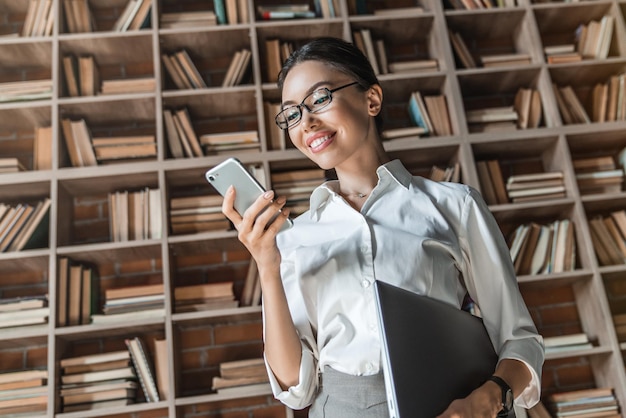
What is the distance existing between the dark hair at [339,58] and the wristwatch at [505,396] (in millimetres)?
690

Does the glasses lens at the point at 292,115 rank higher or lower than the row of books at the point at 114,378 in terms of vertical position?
higher

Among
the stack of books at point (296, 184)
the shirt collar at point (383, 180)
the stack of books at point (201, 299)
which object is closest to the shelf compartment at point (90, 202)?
the stack of books at point (201, 299)

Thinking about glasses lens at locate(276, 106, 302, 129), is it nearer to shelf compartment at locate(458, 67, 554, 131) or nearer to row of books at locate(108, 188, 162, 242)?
row of books at locate(108, 188, 162, 242)

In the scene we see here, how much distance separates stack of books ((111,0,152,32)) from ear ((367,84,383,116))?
1.66m

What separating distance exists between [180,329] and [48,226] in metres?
0.70

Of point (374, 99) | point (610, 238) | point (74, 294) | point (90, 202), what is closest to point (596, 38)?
point (610, 238)

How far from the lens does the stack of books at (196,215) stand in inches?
92.6

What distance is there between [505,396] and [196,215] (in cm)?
171

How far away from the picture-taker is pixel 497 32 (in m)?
2.84

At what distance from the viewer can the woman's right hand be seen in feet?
3.33

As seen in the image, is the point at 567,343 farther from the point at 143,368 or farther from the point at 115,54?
the point at 115,54

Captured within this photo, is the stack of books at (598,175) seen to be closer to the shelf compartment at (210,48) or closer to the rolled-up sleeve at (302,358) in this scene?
the shelf compartment at (210,48)

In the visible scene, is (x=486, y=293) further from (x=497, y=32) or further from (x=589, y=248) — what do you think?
(x=497, y=32)

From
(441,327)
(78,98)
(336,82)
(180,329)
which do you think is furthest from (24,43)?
(441,327)
